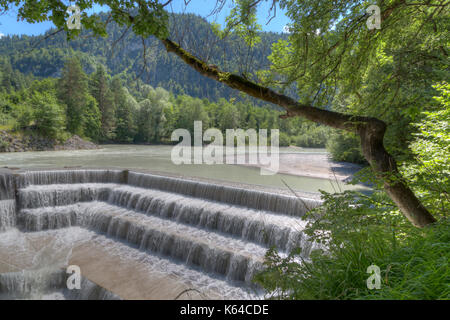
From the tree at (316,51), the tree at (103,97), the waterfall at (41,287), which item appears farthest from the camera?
the tree at (103,97)

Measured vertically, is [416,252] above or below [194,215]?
above

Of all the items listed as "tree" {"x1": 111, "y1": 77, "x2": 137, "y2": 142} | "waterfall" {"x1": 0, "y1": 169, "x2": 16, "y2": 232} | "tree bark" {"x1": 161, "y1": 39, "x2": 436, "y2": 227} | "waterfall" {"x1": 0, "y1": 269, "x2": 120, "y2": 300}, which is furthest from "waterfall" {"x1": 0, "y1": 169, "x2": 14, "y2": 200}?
"tree" {"x1": 111, "y1": 77, "x2": 137, "y2": 142}

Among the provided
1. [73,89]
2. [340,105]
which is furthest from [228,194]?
[73,89]

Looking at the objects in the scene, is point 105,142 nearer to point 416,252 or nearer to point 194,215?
point 194,215

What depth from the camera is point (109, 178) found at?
34.4 ft

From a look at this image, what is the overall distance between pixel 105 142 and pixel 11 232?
29309mm

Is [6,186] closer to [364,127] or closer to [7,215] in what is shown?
[7,215]

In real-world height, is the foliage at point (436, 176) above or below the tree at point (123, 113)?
below

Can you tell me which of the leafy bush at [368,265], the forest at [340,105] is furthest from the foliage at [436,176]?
the leafy bush at [368,265]

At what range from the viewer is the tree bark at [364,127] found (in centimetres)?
221

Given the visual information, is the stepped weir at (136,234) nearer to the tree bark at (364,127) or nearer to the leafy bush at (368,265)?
the tree bark at (364,127)

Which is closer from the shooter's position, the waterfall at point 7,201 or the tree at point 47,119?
the waterfall at point 7,201

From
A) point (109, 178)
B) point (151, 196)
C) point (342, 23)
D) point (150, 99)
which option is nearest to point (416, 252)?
point (342, 23)

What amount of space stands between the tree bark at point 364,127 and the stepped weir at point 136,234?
2.70m
